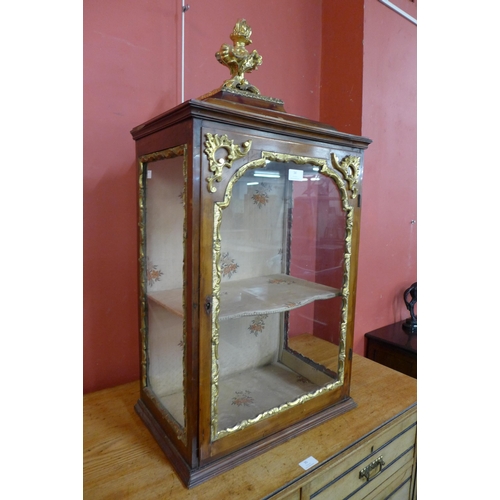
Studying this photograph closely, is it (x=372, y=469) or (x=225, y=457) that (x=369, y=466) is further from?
(x=225, y=457)

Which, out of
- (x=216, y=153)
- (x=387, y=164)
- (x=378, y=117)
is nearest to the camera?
(x=216, y=153)

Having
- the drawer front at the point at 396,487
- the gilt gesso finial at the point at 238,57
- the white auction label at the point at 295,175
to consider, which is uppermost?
the gilt gesso finial at the point at 238,57

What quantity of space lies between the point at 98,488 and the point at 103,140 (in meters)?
0.93

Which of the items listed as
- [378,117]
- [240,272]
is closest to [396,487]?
[240,272]

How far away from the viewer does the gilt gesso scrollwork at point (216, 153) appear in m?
0.75

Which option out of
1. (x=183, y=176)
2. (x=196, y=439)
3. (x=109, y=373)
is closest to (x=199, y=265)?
(x=183, y=176)

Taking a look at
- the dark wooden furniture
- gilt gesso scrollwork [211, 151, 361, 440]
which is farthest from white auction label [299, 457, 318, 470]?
the dark wooden furniture

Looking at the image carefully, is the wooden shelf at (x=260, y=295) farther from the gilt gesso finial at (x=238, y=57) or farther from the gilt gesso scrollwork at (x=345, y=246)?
the gilt gesso finial at (x=238, y=57)

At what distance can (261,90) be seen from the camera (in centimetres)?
147

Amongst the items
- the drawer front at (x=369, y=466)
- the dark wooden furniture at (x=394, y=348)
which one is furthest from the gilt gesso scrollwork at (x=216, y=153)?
the dark wooden furniture at (x=394, y=348)

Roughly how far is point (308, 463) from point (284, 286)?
Answer: 1.56 feet

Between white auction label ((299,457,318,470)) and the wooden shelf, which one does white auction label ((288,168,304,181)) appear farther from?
white auction label ((299,457,318,470))

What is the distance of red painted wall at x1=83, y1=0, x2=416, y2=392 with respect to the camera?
43.3 inches

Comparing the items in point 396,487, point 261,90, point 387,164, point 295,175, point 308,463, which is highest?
point 261,90
